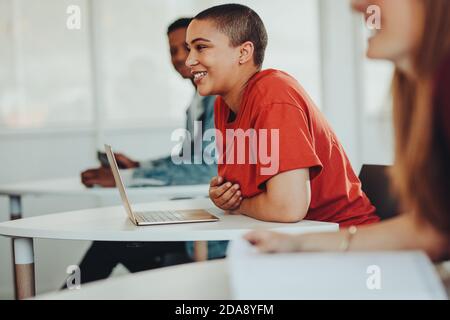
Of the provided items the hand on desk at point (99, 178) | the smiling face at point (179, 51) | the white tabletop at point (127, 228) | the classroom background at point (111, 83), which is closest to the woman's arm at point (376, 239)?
the white tabletop at point (127, 228)

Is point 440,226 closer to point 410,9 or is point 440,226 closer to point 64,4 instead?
point 410,9

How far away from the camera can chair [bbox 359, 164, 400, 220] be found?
1608 millimetres

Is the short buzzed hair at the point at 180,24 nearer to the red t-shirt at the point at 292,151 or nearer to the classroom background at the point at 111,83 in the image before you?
the red t-shirt at the point at 292,151

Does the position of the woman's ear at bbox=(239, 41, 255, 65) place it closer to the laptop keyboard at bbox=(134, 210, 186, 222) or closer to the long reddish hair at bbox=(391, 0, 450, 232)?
the laptop keyboard at bbox=(134, 210, 186, 222)

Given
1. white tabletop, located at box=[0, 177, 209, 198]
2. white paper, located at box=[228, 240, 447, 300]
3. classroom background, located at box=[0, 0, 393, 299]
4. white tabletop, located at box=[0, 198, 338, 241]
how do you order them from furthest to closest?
classroom background, located at box=[0, 0, 393, 299]
white tabletop, located at box=[0, 177, 209, 198]
white tabletop, located at box=[0, 198, 338, 241]
white paper, located at box=[228, 240, 447, 300]

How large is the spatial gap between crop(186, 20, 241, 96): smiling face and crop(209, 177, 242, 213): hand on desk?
0.27 metres

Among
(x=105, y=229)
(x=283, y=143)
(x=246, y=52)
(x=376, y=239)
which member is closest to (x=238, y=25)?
(x=246, y=52)

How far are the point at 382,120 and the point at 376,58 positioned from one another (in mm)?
150

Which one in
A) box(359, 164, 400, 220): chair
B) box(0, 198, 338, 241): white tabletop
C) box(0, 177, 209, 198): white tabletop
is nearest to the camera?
box(0, 198, 338, 241): white tabletop

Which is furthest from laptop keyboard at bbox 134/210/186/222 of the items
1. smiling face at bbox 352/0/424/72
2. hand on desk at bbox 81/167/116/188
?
smiling face at bbox 352/0/424/72

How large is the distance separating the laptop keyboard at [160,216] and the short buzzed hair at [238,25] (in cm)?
46

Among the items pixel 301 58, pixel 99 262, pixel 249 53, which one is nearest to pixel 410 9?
pixel 249 53

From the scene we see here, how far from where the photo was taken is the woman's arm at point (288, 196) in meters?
1.42

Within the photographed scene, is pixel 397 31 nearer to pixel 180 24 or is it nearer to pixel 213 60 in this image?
pixel 213 60
